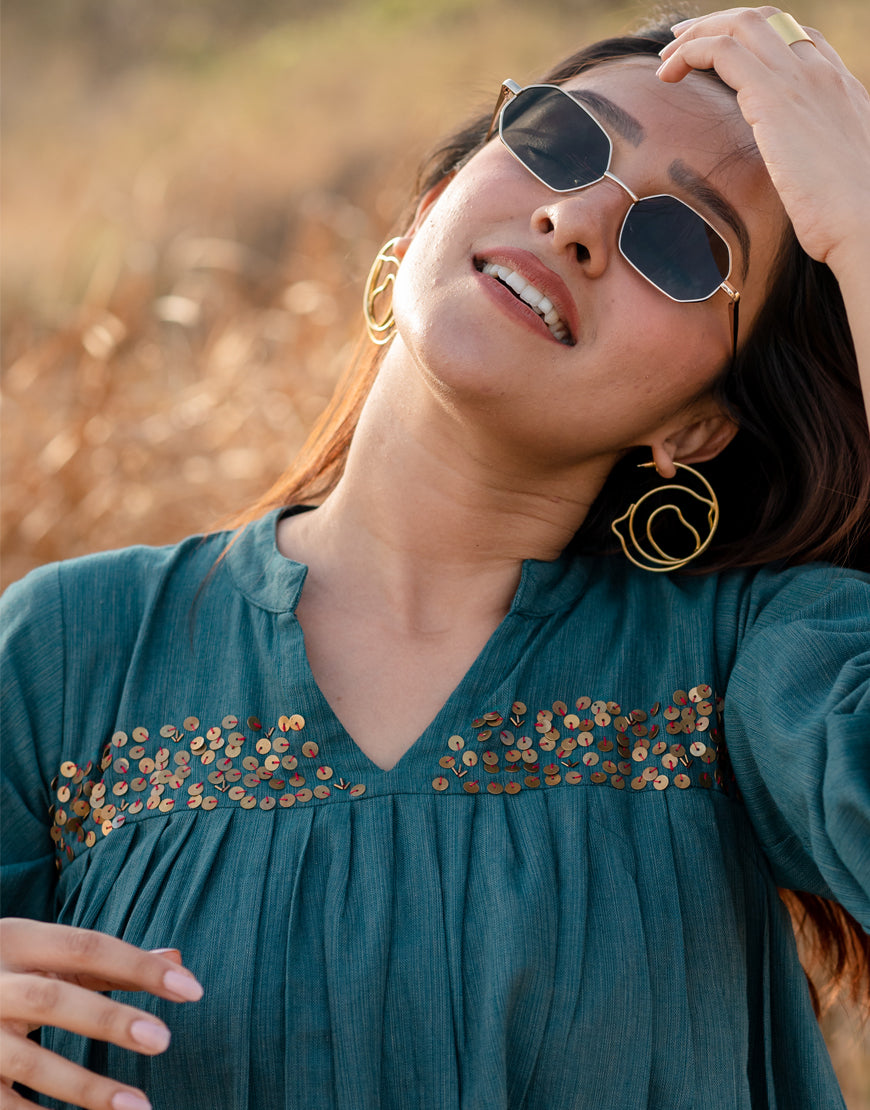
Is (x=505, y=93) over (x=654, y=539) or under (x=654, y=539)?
over

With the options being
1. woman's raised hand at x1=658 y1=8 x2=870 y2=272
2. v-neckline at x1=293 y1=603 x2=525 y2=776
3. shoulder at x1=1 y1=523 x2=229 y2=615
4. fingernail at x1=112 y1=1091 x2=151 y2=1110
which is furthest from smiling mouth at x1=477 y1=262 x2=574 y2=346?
fingernail at x1=112 y1=1091 x2=151 y2=1110

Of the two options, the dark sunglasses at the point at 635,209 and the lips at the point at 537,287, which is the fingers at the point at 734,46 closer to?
the dark sunglasses at the point at 635,209

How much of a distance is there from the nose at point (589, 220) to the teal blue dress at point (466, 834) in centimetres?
53

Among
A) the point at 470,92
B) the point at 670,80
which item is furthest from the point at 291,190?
the point at 670,80

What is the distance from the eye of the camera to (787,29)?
1.87 metres

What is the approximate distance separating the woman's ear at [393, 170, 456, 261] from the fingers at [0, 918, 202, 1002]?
128 cm

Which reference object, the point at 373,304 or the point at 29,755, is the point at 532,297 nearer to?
the point at 373,304

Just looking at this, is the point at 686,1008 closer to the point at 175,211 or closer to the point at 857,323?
the point at 857,323

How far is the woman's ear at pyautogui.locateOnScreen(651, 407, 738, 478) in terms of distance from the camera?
205cm

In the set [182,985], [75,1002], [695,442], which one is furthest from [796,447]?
[75,1002]

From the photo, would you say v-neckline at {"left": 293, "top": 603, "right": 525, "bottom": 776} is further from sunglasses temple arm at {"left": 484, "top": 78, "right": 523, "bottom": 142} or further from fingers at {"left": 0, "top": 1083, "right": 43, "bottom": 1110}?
sunglasses temple arm at {"left": 484, "top": 78, "right": 523, "bottom": 142}

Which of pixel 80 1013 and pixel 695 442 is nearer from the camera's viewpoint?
pixel 80 1013

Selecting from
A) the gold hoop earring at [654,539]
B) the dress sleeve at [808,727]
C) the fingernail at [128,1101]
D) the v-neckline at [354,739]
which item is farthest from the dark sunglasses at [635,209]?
the fingernail at [128,1101]

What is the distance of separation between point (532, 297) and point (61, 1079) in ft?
4.12
